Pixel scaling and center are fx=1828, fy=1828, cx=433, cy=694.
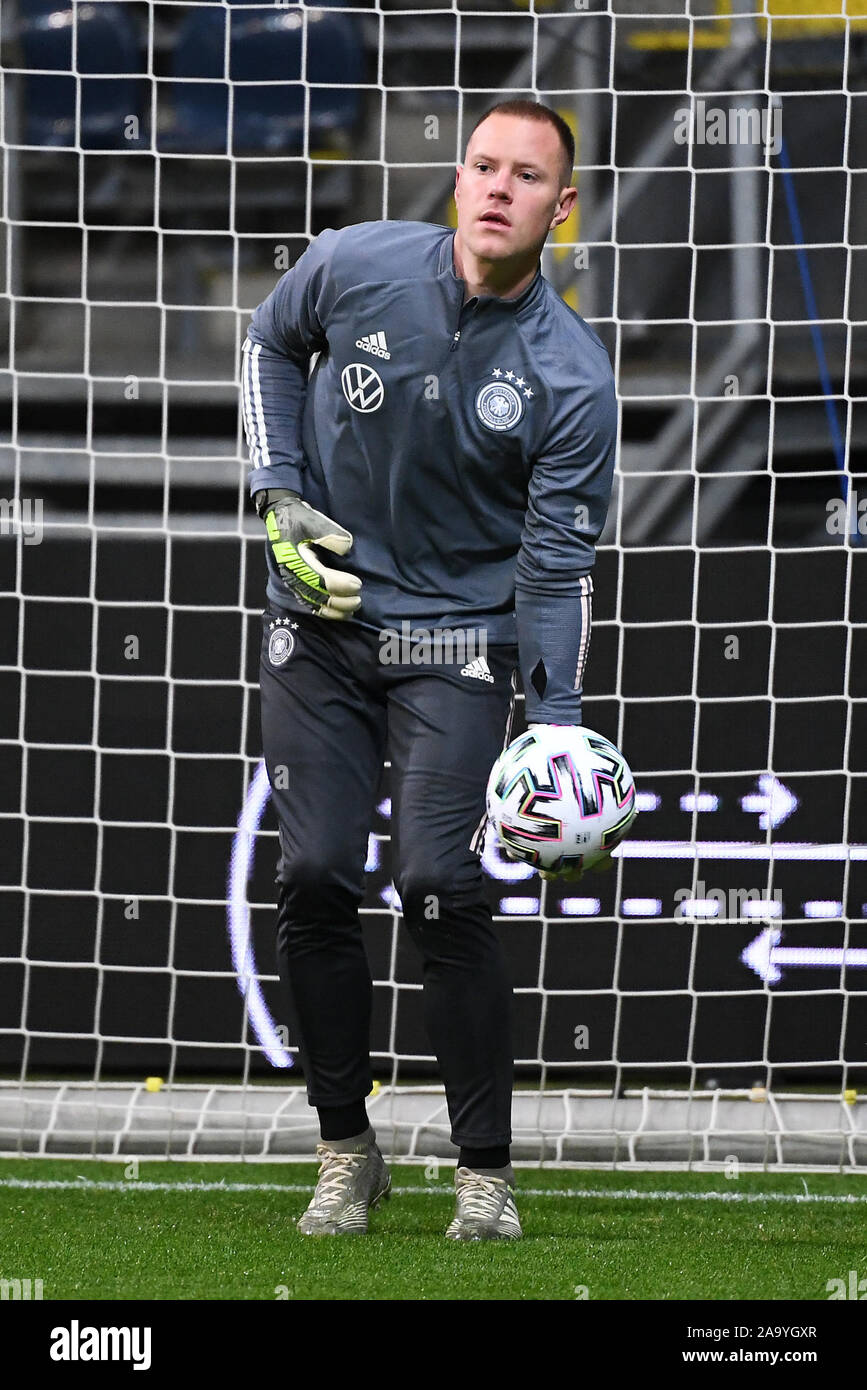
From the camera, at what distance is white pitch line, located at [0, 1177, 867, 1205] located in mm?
3582

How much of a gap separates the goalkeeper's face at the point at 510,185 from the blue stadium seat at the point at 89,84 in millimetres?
2976

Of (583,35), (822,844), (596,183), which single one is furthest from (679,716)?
(583,35)

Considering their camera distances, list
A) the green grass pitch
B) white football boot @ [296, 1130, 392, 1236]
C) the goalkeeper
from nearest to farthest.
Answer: the green grass pitch → the goalkeeper → white football boot @ [296, 1130, 392, 1236]

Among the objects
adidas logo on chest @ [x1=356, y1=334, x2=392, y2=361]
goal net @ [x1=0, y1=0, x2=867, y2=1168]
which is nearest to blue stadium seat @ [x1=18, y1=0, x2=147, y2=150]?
goal net @ [x1=0, y1=0, x2=867, y2=1168]

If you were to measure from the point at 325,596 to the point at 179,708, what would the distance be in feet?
5.12

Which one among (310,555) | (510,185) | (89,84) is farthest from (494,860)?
(89,84)

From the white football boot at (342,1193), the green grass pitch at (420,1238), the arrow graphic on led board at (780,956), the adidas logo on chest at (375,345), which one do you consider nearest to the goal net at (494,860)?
the arrow graphic on led board at (780,956)

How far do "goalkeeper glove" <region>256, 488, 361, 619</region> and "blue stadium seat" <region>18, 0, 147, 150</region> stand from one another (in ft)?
9.72

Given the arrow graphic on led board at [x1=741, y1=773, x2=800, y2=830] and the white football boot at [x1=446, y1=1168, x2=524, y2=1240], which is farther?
the arrow graphic on led board at [x1=741, y1=773, x2=800, y2=830]

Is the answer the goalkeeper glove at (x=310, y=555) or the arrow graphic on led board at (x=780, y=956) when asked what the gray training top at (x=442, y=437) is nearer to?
the goalkeeper glove at (x=310, y=555)

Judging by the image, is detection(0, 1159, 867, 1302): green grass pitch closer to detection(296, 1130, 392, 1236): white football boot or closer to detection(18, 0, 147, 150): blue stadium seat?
detection(296, 1130, 392, 1236): white football boot

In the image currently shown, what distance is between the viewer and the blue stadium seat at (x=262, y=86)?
17.6 feet

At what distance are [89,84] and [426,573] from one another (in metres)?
3.37

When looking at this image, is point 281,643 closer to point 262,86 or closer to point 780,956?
point 780,956
